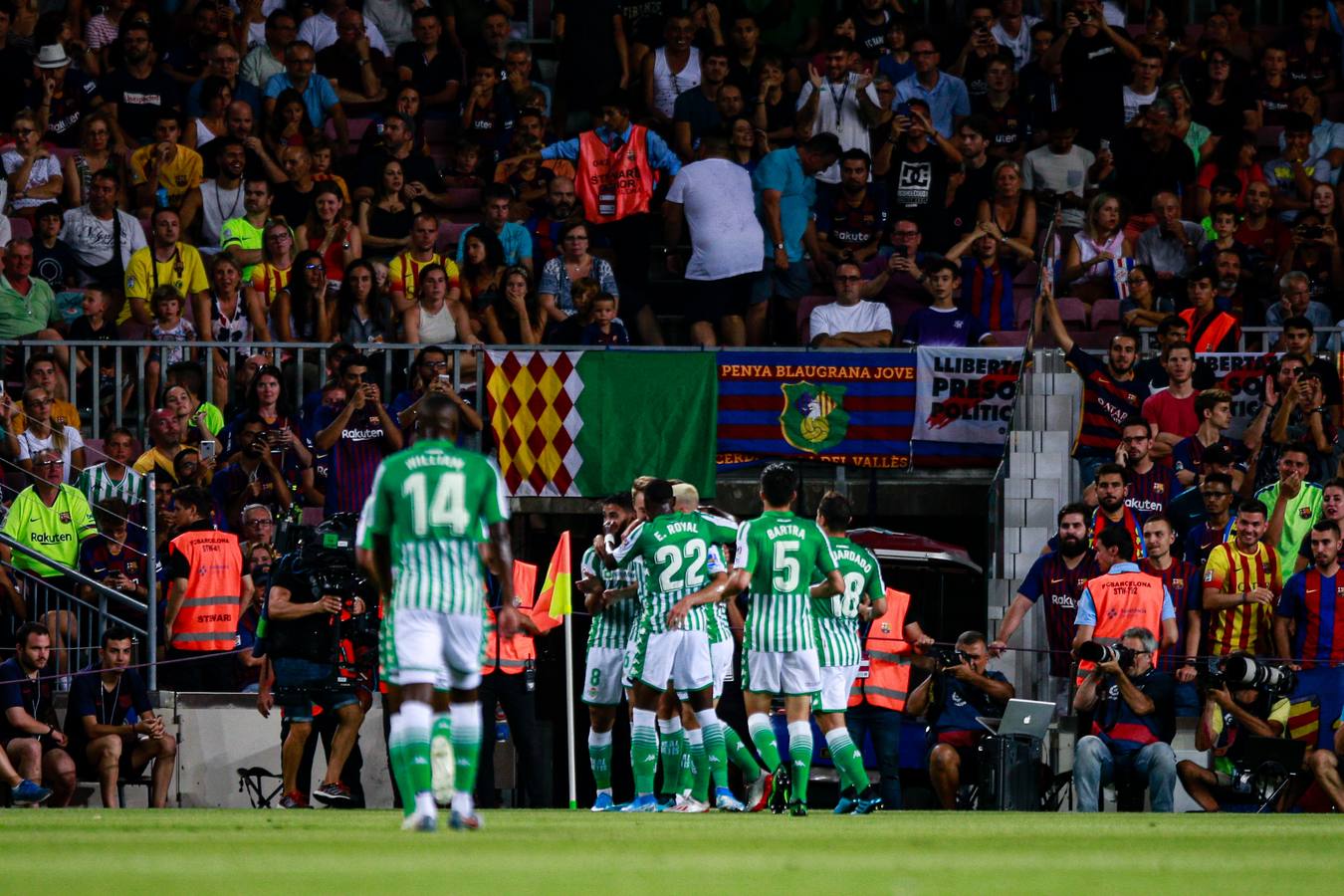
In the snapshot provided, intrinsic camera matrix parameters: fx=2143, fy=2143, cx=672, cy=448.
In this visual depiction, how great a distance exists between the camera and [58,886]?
774cm

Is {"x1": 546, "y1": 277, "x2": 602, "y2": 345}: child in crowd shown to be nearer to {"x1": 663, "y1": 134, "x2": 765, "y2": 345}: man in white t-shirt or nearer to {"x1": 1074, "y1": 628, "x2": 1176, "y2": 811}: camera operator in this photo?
{"x1": 663, "y1": 134, "x2": 765, "y2": 345}: man in white t-shirt

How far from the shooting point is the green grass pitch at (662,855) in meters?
7.99

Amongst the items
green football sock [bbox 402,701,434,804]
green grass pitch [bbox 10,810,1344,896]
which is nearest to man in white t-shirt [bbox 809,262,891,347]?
green grass pitch [bbox 10,810,1344,896]

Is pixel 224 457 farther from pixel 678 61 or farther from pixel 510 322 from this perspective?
pixel 678 61

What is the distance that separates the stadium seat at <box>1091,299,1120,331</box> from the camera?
1950cm

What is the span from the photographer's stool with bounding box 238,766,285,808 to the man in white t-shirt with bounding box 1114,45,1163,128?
429 inches

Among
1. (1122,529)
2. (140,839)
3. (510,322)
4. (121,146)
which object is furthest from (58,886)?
(121,146)

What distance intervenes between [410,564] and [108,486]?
8.35 metres

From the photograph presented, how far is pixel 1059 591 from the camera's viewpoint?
52.5 feet

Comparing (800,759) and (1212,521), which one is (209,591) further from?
(1212,521)

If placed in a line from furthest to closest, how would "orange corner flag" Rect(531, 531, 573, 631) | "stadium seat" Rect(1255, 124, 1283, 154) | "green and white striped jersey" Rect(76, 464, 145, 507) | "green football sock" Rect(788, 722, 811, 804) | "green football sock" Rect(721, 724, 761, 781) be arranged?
"stadium seat" Rect(1255, 124, 1283, 154), "green and white striped jersey" Rect(76, 464, 145, 507), "orange corner flag" Rect(531, 531, 573, 631), "green football sock" Rect(721, 724, 761, 781), "green football sock" Rect(788, 722, 811, 804)

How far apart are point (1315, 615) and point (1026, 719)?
2.20m

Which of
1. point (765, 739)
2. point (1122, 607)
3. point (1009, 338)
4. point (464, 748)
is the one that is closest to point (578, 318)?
point (1009, 338)

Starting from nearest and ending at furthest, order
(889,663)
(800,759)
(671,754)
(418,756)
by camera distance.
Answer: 1. (418,756)
2. (800,759)
3. (671,754)
4. (889,663)
